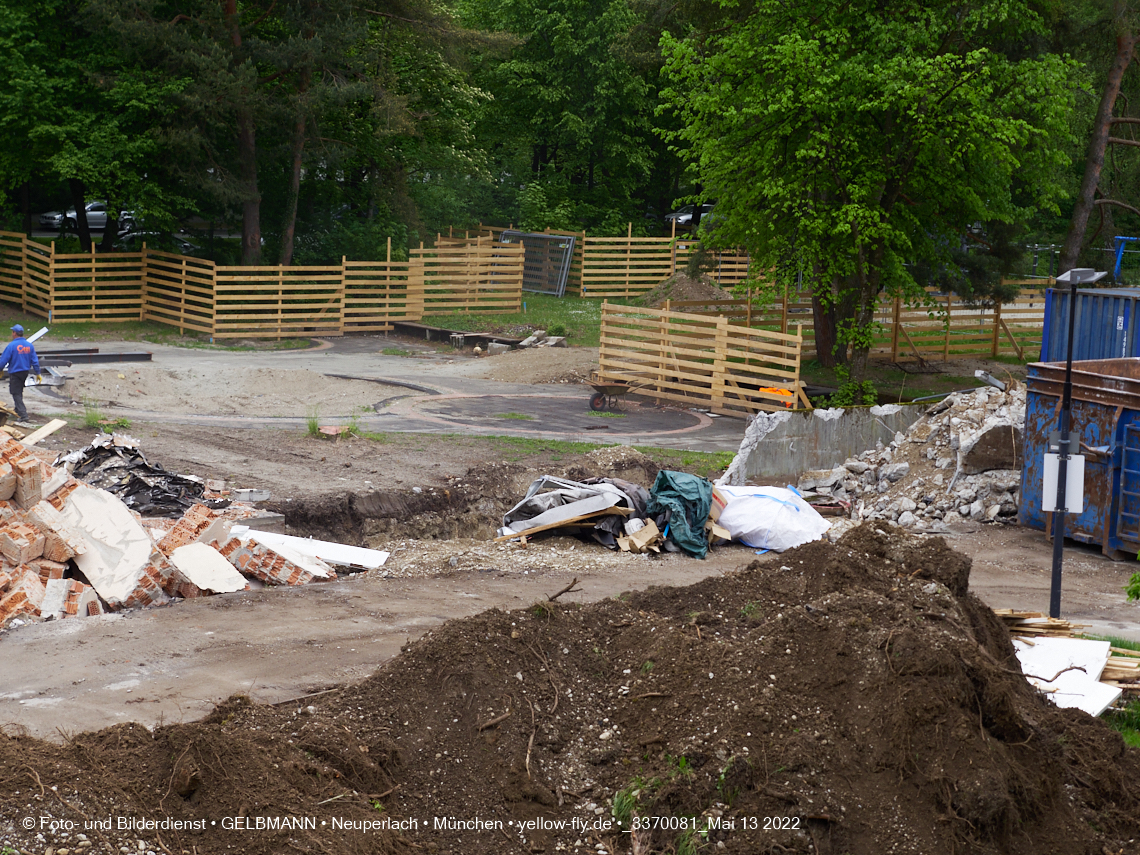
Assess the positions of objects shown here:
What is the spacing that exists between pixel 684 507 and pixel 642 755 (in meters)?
7.05

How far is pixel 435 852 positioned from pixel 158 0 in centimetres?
2837

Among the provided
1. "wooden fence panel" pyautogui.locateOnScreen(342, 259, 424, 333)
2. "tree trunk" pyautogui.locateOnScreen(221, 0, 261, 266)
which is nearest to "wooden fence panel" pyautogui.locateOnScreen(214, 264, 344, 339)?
"wooden fence panel" pyautogui.locateOnScreen(342, 259, 424, 333)

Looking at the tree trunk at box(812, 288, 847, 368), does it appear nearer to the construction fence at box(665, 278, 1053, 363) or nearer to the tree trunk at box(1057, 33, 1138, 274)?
the construction fence at box(665, 278, 1053, 363)

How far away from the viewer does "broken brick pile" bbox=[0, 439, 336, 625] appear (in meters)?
9.91

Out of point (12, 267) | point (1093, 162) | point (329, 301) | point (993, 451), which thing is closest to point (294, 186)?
point (329, 301)

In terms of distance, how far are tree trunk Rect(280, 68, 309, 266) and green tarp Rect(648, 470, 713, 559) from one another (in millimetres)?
21358

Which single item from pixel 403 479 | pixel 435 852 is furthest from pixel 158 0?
pixel 435 852

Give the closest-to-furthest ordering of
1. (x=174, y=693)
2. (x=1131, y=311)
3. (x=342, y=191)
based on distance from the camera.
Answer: (x=174, y=693)
(x=1131, y=311)
(x=342, y=191)

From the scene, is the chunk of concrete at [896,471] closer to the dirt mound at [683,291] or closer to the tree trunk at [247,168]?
the tree trunk at [247,168]

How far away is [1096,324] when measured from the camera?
18.0 metres

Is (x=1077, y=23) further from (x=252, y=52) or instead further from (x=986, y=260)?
(x=252, y=52)

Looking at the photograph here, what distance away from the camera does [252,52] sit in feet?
96.8

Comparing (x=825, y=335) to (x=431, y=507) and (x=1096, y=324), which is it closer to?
(x=1096, y=324)

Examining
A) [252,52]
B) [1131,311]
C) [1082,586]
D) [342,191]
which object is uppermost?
[252,52]
